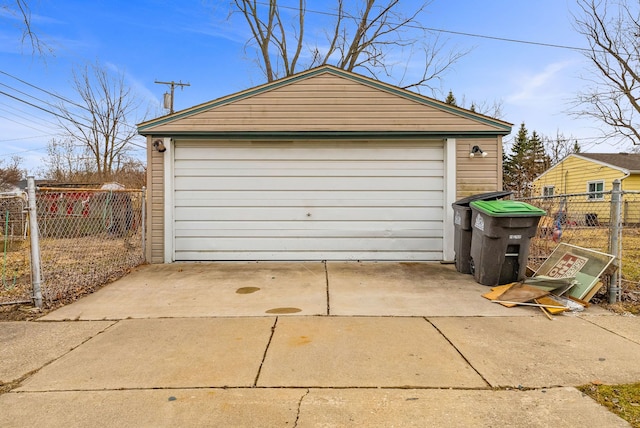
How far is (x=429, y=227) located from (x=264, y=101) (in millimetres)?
3968

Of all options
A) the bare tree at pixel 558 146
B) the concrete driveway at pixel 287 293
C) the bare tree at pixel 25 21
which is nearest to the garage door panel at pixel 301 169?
the concrete driveway at pixel 287 293

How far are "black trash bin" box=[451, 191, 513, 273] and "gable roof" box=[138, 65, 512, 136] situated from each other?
159 centimetres

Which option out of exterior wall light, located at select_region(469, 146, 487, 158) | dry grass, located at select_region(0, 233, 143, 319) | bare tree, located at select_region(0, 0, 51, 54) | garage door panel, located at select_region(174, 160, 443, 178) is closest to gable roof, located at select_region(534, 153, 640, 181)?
exterior wall light, located at select_region(469, 146, 487, 158)

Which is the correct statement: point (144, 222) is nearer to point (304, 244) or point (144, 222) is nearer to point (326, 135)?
point (304, 244)

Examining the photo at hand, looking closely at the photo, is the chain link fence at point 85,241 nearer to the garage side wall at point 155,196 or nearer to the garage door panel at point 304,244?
the garage side wall at point 155,196

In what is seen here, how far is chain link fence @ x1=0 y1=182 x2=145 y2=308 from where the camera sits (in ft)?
17.3

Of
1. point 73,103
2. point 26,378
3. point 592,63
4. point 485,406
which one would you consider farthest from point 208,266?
point 592,63

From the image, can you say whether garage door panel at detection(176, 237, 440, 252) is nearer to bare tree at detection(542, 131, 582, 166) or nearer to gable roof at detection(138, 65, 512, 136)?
gable roof at detection(138, 65, 512, 136)

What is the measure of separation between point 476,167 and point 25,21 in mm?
7438

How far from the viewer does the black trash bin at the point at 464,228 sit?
551 cm

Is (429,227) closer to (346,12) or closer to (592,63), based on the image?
(346,12)

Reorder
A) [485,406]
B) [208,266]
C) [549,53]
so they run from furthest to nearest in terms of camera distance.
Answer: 1. [549,53]
2. [208,266]
3. [485,406]

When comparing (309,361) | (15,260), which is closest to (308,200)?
(309,361)

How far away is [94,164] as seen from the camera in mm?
20281
